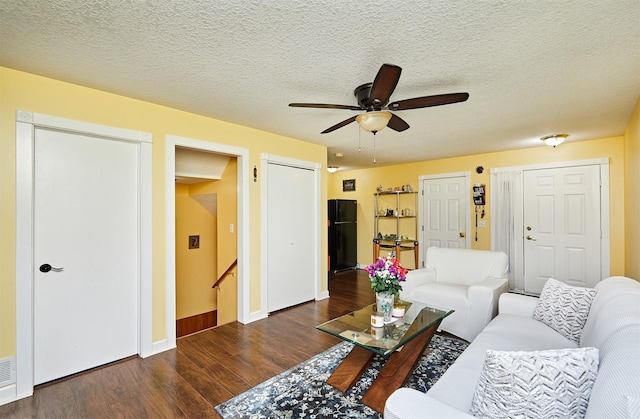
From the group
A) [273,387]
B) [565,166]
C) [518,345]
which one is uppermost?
[565,166]

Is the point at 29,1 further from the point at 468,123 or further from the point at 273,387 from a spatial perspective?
the point at 468,123

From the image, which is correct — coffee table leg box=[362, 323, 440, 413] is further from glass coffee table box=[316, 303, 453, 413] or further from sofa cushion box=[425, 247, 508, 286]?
sofa cushion box=[425, 247, 508, 286]

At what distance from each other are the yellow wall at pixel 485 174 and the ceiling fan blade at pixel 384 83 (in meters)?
3.90

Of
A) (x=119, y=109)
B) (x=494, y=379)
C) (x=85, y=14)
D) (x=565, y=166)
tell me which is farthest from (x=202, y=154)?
(x=565, y=166)

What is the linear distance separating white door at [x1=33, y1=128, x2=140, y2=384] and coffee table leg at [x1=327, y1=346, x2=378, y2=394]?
6.35ft

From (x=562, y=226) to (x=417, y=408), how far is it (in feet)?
15.4

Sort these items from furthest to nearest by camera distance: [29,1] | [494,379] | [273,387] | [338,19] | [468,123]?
[468,123], [273,387], [338,19], [29,1], [494,379]

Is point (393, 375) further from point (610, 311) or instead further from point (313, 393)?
point (610, 311)

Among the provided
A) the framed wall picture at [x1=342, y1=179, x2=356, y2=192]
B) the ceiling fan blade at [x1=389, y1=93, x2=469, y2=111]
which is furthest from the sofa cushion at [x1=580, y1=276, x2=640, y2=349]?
the framed wall picture at [x1=342, y1=179, x2=356, y2=192]

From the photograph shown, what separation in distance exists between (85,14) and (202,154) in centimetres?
226

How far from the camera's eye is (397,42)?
1.77 meters

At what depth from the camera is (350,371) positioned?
2.13 m

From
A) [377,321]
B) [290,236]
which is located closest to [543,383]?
[377,321]

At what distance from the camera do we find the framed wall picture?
709 centimetres
